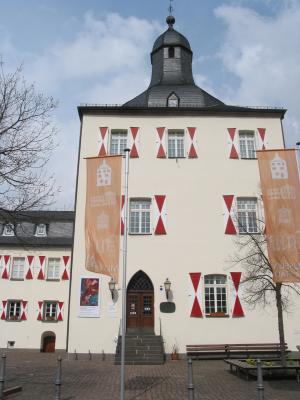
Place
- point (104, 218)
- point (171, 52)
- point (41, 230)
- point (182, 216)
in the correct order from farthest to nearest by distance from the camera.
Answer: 1. point (41, 230)
2. point (171, 52)
3. point (182, 216)
4. point (104, 218)

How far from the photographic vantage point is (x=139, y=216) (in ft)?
58.0

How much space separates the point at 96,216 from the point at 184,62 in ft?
52.9

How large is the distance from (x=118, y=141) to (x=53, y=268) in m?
11.9

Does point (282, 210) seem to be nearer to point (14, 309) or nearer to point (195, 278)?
point (195, 278)

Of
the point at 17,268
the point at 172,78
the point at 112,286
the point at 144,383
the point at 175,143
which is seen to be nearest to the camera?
the point at 144,383

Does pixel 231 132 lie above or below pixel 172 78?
below

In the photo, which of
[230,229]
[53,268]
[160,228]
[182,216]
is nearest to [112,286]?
[160,228]

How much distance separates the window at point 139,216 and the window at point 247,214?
12.5 ft

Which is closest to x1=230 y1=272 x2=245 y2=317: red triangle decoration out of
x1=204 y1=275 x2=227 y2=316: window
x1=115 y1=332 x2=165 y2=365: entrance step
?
x1=204 y1=275 x2=227 y2=316: window

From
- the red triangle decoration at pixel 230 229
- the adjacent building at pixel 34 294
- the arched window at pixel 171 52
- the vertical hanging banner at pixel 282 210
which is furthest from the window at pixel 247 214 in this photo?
the adjacent building at pixel 34 294

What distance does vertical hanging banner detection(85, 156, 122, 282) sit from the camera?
928 cm

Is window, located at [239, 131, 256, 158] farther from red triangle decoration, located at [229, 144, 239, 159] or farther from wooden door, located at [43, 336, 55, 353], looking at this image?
wooden door, located at [43, 336, 55, 353]

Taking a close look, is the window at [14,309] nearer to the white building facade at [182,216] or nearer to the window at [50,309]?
the window at [50,309]

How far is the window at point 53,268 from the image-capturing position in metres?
26.9
